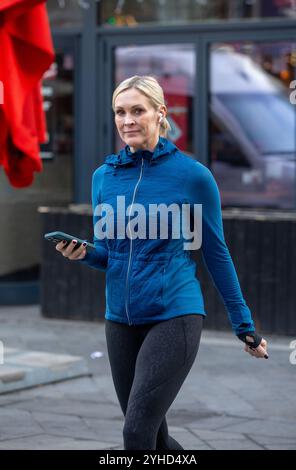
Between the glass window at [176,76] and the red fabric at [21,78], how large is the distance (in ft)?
10.1

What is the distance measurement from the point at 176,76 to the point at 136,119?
6167 mm

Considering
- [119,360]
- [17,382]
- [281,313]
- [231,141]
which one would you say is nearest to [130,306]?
[119,360]

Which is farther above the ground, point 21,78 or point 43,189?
point 21,78

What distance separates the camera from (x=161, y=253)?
4.34 metres

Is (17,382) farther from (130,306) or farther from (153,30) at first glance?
(153,30)

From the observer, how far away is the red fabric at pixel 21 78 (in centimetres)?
708

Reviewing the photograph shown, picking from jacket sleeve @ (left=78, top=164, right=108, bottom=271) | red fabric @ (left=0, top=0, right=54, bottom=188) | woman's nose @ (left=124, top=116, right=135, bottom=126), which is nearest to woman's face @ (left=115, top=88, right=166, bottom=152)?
woman's nose @ (left=124, top=116, right=135, bottom=126)

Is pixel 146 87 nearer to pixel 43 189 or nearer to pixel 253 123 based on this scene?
pixel 253 123

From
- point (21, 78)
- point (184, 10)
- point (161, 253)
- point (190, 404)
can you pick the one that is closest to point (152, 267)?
point (161, 253)

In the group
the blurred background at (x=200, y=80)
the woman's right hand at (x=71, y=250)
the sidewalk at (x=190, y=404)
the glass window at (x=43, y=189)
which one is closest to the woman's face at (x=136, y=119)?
the woman's right hand at (x=71, y=250)

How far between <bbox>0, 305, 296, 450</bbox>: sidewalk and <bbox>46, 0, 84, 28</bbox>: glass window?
3.08 meters

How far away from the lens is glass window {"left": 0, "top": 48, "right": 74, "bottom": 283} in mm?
11219

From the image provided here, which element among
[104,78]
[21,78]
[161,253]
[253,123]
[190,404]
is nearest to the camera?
[161,253]

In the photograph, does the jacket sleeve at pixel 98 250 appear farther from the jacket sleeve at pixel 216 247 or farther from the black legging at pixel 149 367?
the jacket sleeve at pixel 216 247
